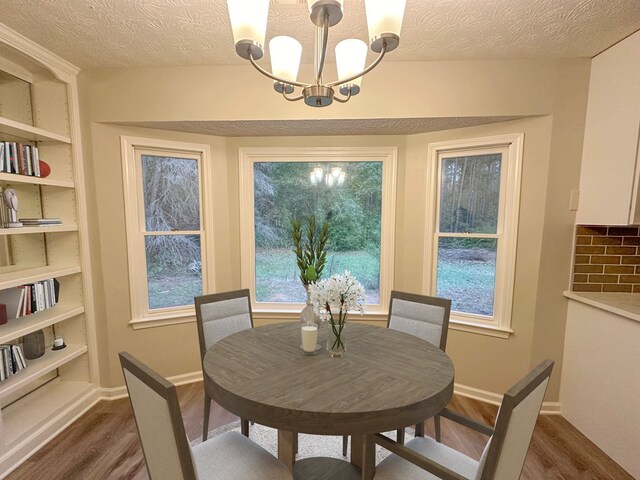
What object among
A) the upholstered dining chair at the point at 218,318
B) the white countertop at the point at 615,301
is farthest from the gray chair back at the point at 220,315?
the white countertop at the point at 615,301

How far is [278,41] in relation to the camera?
130 cm

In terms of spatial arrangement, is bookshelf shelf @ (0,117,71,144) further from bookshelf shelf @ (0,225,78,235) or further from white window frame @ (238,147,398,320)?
white window frame @ (238,147,398,320)

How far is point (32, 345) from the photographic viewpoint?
85.0 inches

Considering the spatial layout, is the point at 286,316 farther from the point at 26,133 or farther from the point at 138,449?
the point at 26,133

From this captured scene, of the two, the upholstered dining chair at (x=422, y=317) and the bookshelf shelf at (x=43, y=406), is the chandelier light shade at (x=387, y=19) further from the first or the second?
the bookshelf shelf at (x=43, y=406)

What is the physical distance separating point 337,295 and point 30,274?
2.11 meters

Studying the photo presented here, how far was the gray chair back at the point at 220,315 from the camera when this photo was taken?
1.92 metres

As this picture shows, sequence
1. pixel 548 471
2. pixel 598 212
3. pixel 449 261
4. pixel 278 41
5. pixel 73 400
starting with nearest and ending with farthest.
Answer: pixel 278 41 → pixel 548 471 → pixel 598 212 → pixel 73 400 → pixel 449 261

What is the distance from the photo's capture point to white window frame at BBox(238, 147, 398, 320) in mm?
2680

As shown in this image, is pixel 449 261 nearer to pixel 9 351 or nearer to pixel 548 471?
pixel 548 471

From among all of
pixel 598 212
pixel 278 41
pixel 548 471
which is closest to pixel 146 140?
pixel 278 41

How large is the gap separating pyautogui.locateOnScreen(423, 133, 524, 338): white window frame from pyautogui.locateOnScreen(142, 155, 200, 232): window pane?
6.72 ft

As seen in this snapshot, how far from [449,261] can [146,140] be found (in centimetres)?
271

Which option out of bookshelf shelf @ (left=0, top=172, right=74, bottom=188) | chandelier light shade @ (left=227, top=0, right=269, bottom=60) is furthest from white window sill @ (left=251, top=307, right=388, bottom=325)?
chandelier light shade @ (left=227, top=0, right=269, bottom=60)
